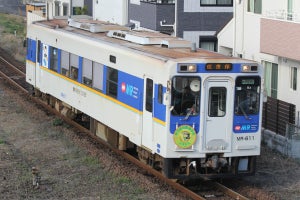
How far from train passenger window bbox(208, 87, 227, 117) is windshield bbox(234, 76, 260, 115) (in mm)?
252

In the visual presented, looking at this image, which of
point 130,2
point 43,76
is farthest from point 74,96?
point 130,2

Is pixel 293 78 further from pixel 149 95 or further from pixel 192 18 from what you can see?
pixel 192 18

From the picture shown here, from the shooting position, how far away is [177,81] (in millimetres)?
13164

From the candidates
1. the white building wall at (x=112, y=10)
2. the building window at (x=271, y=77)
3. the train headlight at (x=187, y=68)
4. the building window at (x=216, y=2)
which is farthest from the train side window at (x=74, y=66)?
the white building wall at (x=112, y=10)

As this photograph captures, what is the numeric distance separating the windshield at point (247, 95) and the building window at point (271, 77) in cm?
634

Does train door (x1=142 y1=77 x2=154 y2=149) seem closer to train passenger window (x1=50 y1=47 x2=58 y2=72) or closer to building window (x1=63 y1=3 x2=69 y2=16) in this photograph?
train passenger window (x1=50 y1=47 x2=58 y2=72)

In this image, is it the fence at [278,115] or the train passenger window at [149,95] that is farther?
the fence at [278,115]

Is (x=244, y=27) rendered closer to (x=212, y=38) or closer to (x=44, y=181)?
(x=212, y=38)

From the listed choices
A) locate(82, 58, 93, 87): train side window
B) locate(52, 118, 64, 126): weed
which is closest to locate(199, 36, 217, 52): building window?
locate(52, 118, 64, 126): weed

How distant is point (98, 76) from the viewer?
16.8 metres

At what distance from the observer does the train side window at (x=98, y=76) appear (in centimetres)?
1658

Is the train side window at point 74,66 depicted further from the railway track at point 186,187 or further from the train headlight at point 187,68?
the train headlight at point 187,68

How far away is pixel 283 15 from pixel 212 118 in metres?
6.61

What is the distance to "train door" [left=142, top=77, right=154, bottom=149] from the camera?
13.9 metres
